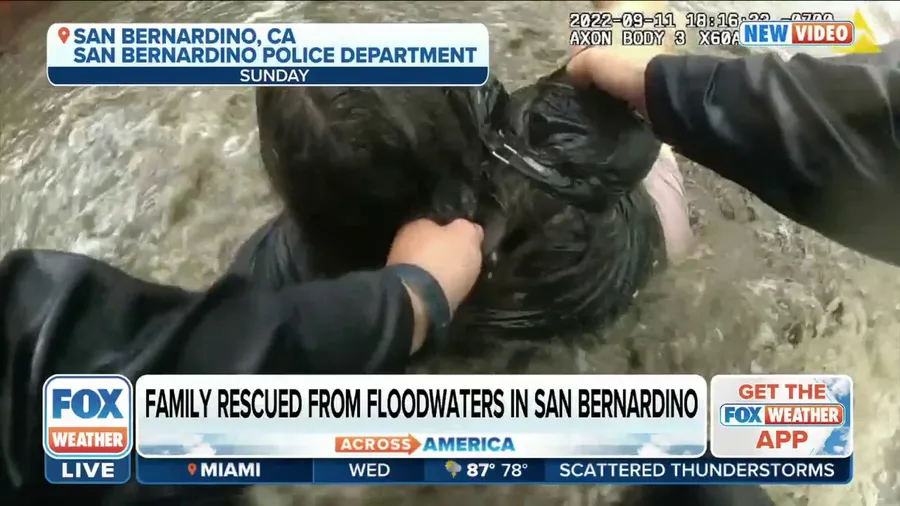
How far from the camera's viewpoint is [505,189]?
0.37m

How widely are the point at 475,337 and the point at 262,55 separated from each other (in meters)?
0.16

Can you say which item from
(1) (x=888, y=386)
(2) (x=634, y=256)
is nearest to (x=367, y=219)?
(2) (x=634, y=256)

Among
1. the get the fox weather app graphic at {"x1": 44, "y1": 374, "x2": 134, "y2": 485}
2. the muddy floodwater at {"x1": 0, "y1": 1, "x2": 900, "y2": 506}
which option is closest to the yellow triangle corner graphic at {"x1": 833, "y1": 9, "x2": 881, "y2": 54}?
the muddy floodwater at {"x1": 0, "y1": 1, "x2": 900, "y2": 506}

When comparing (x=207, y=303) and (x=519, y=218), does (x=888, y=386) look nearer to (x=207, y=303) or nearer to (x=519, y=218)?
(x=519, y=218)

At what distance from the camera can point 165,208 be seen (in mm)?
386

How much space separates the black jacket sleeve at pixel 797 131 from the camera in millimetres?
362

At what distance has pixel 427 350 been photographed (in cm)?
36

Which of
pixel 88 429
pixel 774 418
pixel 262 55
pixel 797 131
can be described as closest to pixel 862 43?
pixel 797 131

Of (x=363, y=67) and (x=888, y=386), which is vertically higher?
(x=363, y=67)

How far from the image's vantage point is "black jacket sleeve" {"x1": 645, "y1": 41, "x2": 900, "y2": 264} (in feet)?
1.19

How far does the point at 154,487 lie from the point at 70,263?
0.35ft

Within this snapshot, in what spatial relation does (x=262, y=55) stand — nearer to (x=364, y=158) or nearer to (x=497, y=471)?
(x=364, y=158)

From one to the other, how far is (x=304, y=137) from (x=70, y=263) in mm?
121

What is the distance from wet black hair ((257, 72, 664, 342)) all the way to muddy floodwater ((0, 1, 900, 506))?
1cm
